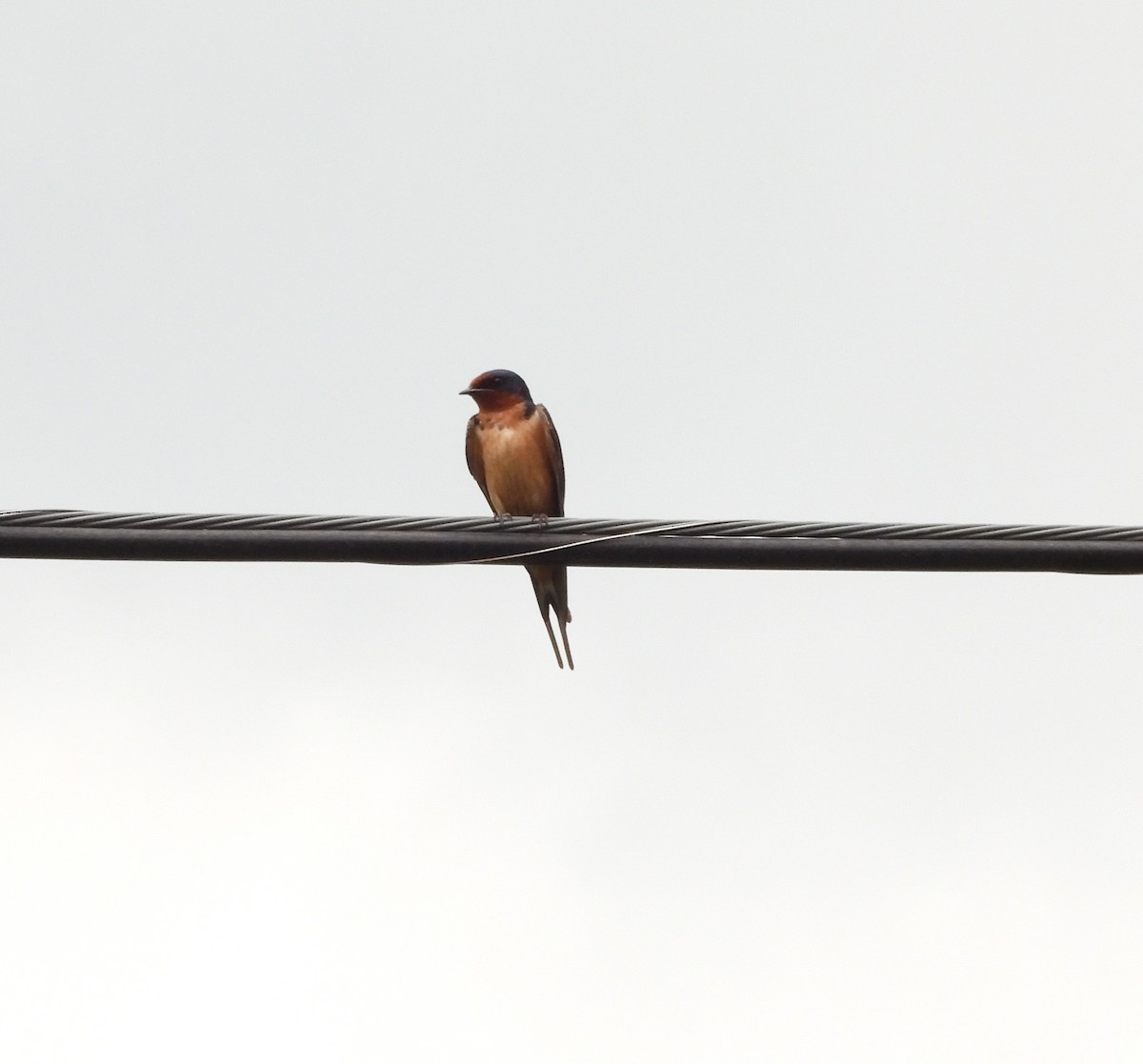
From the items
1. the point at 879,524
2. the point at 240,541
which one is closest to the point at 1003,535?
the point at 879,524

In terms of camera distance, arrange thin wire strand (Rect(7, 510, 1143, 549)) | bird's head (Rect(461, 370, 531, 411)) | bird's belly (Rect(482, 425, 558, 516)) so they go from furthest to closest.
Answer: bird's head (Rect(461, 370, 531, 411))
bird's belly (Rect(482, 425, 558, 516))
thin wire strand (Rect(7, 510, 1143, 549))

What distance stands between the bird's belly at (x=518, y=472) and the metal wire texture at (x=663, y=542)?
14.8ft

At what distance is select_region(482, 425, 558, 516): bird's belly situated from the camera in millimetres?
10156

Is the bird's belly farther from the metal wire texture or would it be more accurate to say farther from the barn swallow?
the metal wire texture

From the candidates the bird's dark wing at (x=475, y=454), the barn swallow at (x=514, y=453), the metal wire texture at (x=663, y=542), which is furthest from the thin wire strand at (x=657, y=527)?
the bird's dark wing at (x=475, y=454)

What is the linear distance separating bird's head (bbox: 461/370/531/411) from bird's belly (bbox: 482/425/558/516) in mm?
268

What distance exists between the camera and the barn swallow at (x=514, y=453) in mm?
10164

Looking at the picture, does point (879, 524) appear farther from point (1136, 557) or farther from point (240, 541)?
point (240, 541)

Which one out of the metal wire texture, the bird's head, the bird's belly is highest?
the bird's head

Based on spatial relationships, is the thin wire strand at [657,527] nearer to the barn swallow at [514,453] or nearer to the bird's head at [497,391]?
the barn swallow at [514,453]

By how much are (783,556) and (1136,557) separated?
1.12 meters

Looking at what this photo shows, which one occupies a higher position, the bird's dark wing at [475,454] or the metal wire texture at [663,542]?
the bird's dark wing at [475,454]

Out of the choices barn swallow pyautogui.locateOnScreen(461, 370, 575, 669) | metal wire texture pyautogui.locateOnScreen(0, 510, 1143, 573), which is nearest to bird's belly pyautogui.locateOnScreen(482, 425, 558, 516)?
barn swallow pyautogui.locateOnScreen(461, 370, 575, 669)

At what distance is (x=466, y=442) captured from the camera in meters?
10.5
